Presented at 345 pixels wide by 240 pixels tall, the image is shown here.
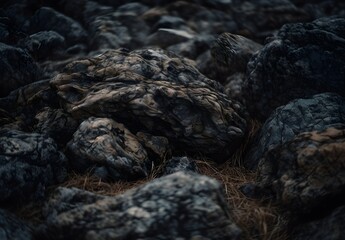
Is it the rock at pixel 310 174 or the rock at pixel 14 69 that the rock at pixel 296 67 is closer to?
the rock at pixel 310 174

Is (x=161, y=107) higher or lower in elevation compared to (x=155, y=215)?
higher

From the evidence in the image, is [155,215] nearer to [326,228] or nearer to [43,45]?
[326,228]

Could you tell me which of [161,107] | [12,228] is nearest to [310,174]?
[161,107]

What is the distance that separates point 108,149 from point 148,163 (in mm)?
443

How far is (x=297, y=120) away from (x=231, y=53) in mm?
1642

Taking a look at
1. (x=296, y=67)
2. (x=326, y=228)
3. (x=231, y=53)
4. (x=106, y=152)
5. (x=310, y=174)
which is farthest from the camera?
(x=231, y=53)

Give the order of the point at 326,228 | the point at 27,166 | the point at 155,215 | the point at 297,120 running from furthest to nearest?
the point at 297,120 < the point at 27,166 < the point at 326,228 < the point at 155,215

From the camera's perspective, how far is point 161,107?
372cm

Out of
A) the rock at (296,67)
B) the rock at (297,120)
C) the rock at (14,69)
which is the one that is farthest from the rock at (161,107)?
the rock at (14,69)

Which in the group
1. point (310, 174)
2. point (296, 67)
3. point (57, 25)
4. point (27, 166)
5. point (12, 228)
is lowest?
point (12, 228)

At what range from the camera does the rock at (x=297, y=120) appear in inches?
143

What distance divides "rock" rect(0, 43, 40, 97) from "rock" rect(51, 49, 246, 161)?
885 millimetres

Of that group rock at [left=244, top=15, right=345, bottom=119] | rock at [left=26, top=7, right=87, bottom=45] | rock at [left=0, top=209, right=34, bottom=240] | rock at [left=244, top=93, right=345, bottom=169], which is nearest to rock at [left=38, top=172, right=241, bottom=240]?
rock at [left=0, top=209, right=34, bottom=240]

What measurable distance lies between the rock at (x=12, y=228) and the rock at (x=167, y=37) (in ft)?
12.8
